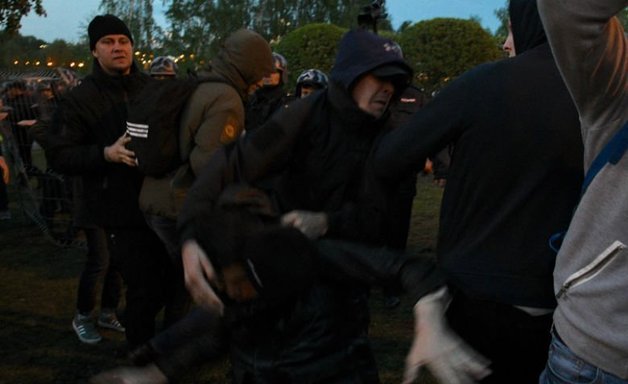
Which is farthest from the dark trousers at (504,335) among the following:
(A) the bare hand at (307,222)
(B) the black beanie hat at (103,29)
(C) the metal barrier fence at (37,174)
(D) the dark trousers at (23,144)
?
(D) the dark trousers at (23,144)

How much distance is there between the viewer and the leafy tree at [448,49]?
17016 millimetres

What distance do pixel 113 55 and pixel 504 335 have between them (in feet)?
10.4

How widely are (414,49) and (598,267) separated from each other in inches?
632

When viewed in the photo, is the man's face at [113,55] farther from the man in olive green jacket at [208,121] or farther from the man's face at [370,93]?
the man's face at [370,93]

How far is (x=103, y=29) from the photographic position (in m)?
4.77

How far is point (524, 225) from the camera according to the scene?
2312 millimetres

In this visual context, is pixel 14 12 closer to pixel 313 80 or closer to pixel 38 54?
pixel 313 80

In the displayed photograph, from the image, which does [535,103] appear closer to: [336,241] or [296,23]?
[336,241]

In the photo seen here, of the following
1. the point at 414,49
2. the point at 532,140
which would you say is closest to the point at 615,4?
the point at 532,140

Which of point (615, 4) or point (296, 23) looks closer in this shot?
point (615, 4)

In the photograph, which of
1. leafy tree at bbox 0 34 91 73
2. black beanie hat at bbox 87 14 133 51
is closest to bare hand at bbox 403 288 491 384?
black beanie hat at bbox 87 14 133 51

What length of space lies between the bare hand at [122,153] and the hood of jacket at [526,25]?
2418 millimetres

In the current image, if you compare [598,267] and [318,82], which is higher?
[598,267]

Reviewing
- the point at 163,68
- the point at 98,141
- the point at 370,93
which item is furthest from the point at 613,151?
the point at 163,68
